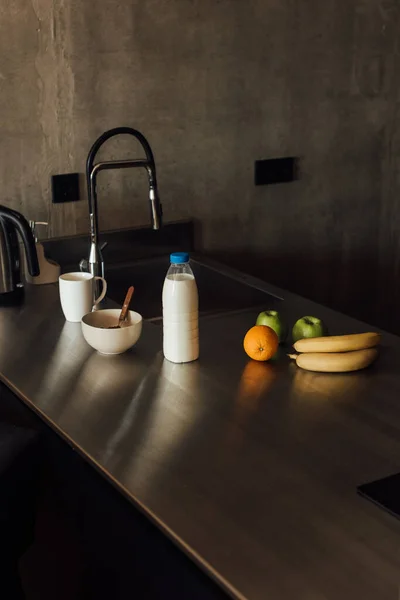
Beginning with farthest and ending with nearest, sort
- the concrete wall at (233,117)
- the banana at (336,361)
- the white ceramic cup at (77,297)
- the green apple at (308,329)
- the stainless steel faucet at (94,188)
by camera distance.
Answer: the concrete wall at (233,117) → the stainless steel faucet at (94,188) → the white ceramic cup at (77,297) → the green apple at (308,329) → the banana at (336,361)

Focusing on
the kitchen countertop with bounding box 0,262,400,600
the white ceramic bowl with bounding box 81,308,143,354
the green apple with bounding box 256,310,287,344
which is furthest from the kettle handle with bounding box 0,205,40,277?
the green apple with bounding box 256,310,287,344

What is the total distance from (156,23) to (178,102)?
25 cm

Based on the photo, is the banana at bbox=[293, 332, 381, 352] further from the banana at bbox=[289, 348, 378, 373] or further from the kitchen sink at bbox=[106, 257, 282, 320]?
the kitchen sink at bbox=[106, 257, 282, 320]

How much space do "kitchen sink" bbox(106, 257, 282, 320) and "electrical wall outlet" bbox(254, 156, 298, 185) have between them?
0.44 m

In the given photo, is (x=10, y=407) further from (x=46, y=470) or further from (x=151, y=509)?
(x=151, y=509)

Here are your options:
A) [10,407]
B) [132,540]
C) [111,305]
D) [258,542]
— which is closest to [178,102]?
[111,305]

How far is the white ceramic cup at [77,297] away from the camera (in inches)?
83.4

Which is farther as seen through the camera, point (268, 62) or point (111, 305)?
point (268, 62)

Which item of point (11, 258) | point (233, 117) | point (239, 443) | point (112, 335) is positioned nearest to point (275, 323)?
point (112, 335)

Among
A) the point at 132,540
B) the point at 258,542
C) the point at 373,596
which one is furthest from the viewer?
the point at 132,540

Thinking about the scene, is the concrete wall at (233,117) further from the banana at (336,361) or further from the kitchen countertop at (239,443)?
the banana at (336,361)

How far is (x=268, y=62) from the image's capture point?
113 inches

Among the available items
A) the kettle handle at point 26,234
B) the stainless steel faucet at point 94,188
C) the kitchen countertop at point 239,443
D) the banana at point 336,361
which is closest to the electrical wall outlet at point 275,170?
the stainless steel faucet at point 94,188

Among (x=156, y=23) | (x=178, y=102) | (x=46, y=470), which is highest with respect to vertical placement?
(x=156, y=23)
